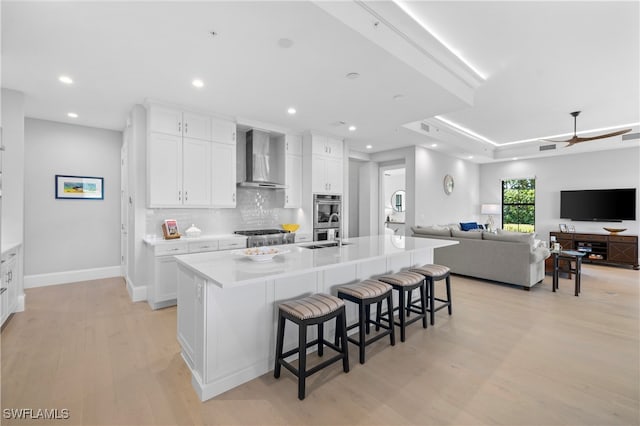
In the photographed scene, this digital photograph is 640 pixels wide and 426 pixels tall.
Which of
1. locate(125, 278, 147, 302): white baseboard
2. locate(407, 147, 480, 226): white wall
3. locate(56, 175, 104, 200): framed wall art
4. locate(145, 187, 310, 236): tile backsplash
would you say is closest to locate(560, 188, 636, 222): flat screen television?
locate(407, 147, 480, 226): white wall

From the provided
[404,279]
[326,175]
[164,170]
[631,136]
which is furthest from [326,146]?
[631,136]

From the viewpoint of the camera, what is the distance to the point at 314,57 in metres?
2.62

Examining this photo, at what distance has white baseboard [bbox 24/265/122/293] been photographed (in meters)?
4.43

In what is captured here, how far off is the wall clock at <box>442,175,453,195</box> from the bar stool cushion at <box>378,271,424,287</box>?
521 centimetres

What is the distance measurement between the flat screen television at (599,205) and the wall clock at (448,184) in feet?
8.93

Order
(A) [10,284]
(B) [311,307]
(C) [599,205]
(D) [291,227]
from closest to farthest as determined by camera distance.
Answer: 1. (B) [311,307]
2. (A) [10,284]
3. (D) [291,227]
4. (C) [599,205]

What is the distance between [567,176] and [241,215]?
26.6 feet

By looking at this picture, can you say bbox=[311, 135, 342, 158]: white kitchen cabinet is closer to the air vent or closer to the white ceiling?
the white ceiling

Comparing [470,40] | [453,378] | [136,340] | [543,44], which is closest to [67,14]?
[136,340]

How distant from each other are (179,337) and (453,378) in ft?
7.12

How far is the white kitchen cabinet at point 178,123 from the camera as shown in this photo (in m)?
3.74

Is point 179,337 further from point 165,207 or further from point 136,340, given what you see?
point 165,207

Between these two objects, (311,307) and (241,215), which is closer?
(311,307)

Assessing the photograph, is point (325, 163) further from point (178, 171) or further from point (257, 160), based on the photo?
point (178, 171)
